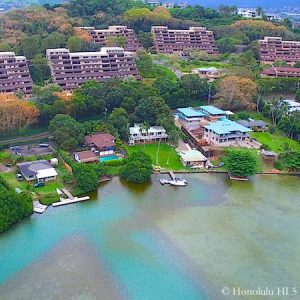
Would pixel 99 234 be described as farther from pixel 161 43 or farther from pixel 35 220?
pixel 161 43

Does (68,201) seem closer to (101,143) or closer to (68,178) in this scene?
(68,178)

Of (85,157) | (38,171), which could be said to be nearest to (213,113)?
(85,157)

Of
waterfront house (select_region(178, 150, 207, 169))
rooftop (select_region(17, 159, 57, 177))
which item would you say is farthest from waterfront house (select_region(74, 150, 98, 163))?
waterfront house (select_region(178, 150, 207, 169))

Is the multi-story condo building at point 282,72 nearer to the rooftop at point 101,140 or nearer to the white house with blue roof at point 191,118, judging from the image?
the white house with blue roof at point 191,118

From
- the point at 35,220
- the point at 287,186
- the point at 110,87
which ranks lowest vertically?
the point at 287,186

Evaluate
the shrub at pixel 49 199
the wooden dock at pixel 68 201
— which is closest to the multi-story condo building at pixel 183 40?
the wooden dock at pixel 68 201

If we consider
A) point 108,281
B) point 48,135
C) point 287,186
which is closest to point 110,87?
point 48,135

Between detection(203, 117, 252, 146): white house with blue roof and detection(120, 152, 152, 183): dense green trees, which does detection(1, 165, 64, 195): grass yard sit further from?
detection(203, 117, 252, 146): white house with blue roof
